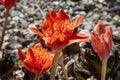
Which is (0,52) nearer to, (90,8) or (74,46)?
(74,46)

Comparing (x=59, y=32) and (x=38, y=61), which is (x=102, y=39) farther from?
(x=38, y=61)

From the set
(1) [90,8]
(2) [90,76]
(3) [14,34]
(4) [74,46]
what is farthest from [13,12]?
(2) [90,76]

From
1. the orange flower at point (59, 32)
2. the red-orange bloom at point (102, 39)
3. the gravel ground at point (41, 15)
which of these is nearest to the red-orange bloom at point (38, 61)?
the orange flower at point (59, 32)

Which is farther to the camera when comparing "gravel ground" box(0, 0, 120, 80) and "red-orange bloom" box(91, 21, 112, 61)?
"gravel ground" box(0, 0, 120, 80)

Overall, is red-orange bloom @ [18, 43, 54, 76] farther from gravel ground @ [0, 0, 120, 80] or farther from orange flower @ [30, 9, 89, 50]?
gravel ground @ [0, 0, 120, 80]

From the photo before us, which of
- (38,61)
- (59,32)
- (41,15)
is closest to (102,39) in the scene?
(59,32)

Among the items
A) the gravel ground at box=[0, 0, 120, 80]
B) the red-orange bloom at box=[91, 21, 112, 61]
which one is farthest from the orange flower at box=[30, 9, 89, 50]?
the gravel ground at box=[0, 0, 120, 80]
